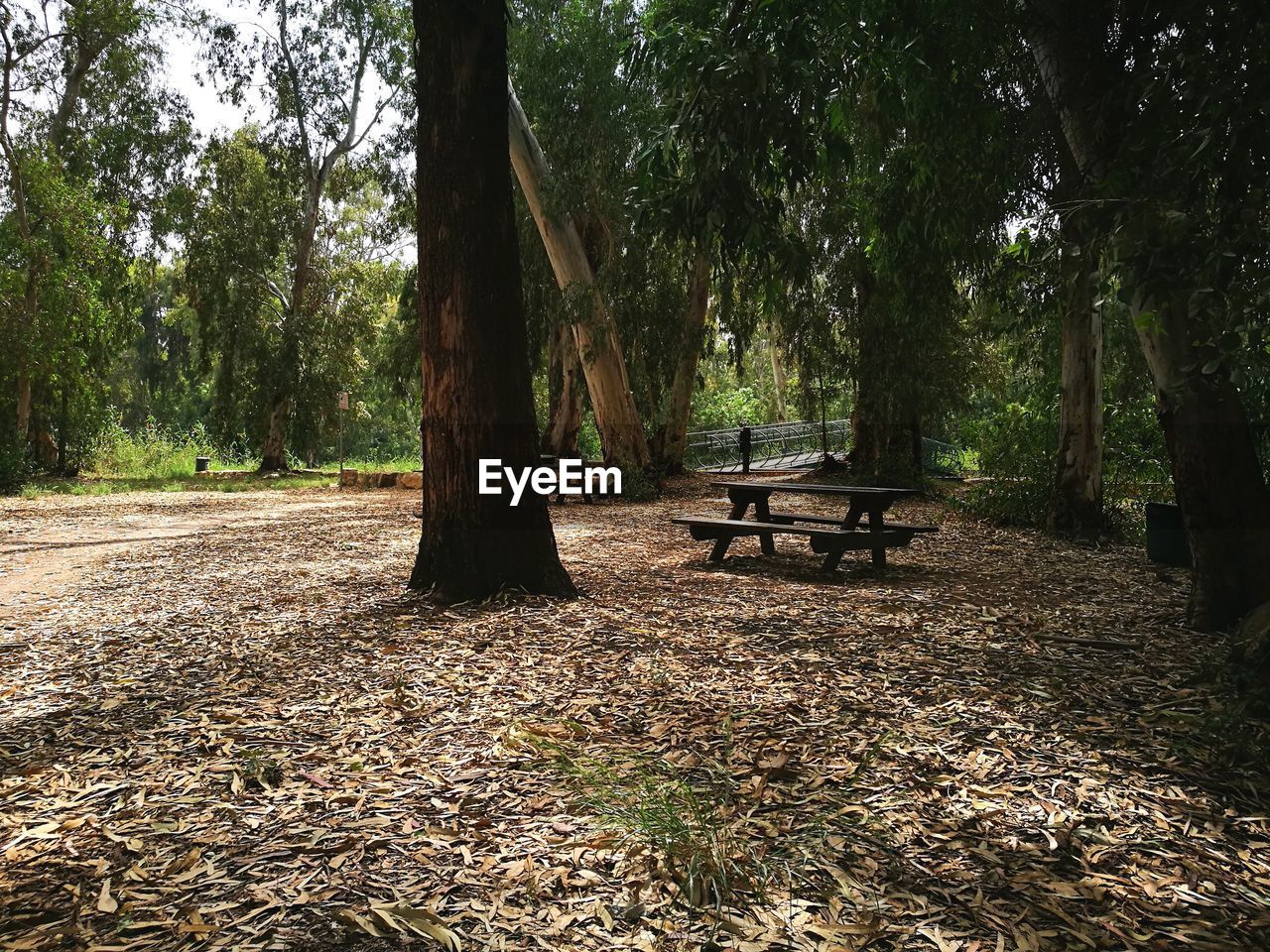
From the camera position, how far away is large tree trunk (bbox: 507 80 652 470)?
40.3 ft

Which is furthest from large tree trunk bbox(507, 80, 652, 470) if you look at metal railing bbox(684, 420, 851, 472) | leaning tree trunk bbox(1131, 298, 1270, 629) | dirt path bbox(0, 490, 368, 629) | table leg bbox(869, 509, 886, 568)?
leaning tree trunk bbox(1131, 298, 1270, 629)

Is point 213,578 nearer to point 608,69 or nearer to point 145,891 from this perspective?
point 145,891

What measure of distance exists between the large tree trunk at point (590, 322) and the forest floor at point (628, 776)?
7.68 metres

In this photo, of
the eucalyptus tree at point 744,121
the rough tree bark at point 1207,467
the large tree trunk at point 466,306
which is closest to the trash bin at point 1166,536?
the rough tree bark at point 1207,467

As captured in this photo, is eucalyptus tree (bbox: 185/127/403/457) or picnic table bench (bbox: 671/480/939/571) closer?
picnic table bench (bbox: 671/480/939/571)

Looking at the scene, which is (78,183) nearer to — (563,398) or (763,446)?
(563,398)

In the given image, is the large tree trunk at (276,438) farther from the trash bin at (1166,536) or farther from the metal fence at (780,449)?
the trash bin at (1166,536)

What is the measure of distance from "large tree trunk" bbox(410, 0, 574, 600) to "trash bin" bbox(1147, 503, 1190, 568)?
492 centimetres

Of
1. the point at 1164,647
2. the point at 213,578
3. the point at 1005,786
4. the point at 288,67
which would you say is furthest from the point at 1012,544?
the point at 288,67

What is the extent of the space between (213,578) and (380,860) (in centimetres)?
481

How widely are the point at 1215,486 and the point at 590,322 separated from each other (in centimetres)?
916

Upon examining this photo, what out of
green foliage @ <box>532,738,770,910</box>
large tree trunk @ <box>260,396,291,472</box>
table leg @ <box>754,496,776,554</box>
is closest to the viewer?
green foliage @ <box>532,738,770,910</box>

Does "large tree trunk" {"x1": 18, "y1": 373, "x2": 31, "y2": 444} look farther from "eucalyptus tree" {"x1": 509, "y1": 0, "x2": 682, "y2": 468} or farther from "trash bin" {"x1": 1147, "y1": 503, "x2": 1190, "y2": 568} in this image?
"trash bin" {"x1": 1147, "y1": 503, "x2": 1190, "y2": 568}

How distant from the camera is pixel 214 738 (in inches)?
126
